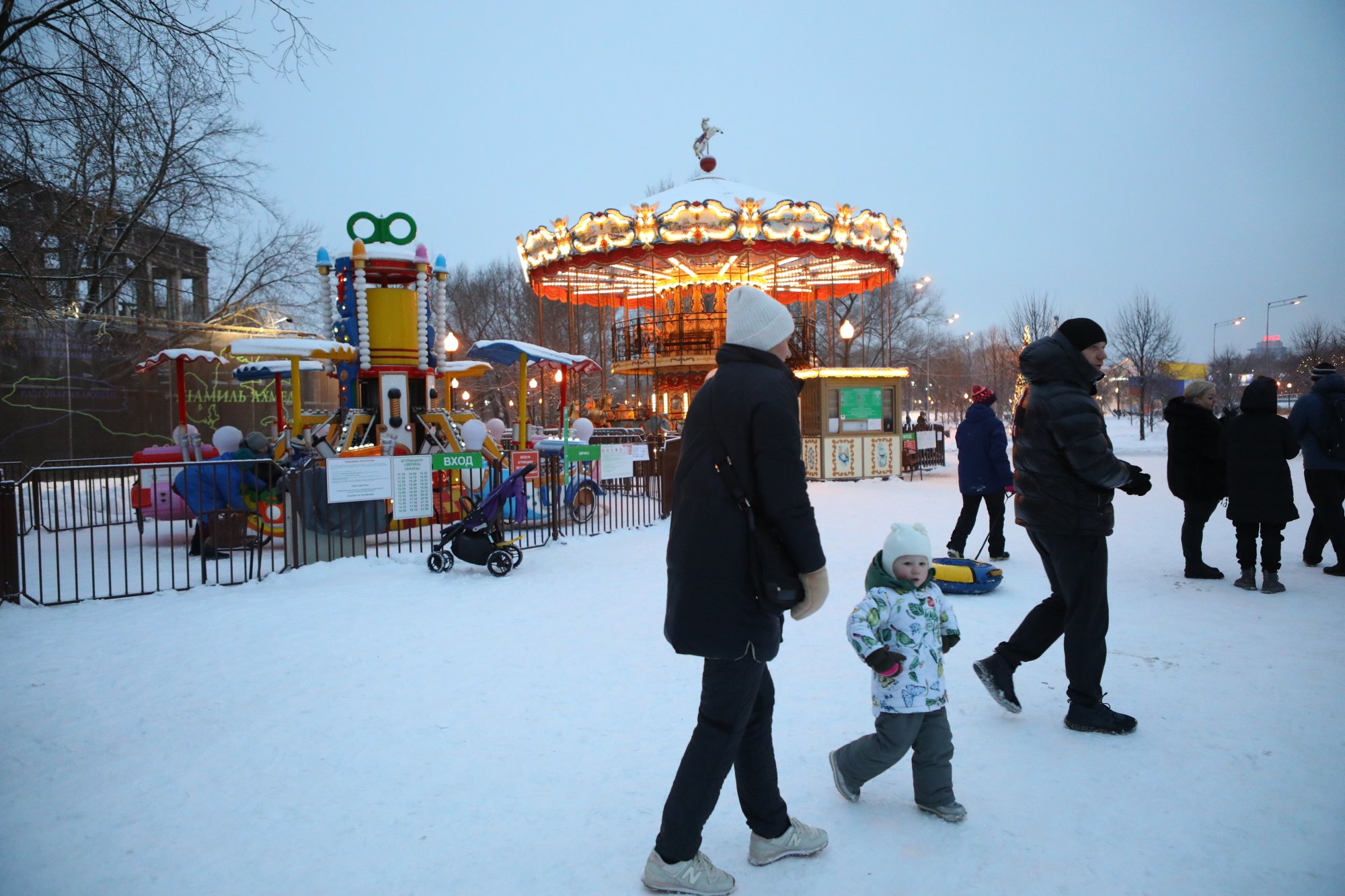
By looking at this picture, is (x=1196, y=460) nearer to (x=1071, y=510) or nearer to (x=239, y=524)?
(x=1071, y=510)

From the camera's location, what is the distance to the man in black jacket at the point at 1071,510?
3855 millimetres

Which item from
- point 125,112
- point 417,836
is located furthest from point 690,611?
point 125,112

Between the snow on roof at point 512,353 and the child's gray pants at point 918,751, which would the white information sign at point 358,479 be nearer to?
the snow on roof at point 512,353

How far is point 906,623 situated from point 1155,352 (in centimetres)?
3876

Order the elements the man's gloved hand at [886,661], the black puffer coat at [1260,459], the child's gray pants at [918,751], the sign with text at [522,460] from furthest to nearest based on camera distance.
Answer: the sign with text at [522,460] → the black puffer coat at [1260,459] → the child's gray pants at [918,751] → the man's gloved hand at [886,661]

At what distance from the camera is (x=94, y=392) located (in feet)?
→ 65.4

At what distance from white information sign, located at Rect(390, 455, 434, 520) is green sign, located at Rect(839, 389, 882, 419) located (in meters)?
12.1

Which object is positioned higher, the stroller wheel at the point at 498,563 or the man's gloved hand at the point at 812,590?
the man's gloved hand at the point at 812,590

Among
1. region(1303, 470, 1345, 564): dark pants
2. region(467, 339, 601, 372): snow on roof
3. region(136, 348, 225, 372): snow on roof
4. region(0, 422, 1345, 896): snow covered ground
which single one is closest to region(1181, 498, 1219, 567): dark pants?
region(0, 422, 1345, 896): snow covered ground

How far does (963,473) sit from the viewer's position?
27.3 ft

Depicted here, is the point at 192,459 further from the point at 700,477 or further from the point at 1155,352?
the point at 1155,352

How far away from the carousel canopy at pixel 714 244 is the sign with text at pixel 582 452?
7.58 metres

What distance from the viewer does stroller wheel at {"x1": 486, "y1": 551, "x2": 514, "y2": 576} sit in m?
8.04

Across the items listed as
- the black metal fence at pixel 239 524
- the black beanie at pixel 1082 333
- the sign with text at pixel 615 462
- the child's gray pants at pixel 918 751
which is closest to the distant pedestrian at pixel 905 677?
the child's gray pants at pixel 918 751
